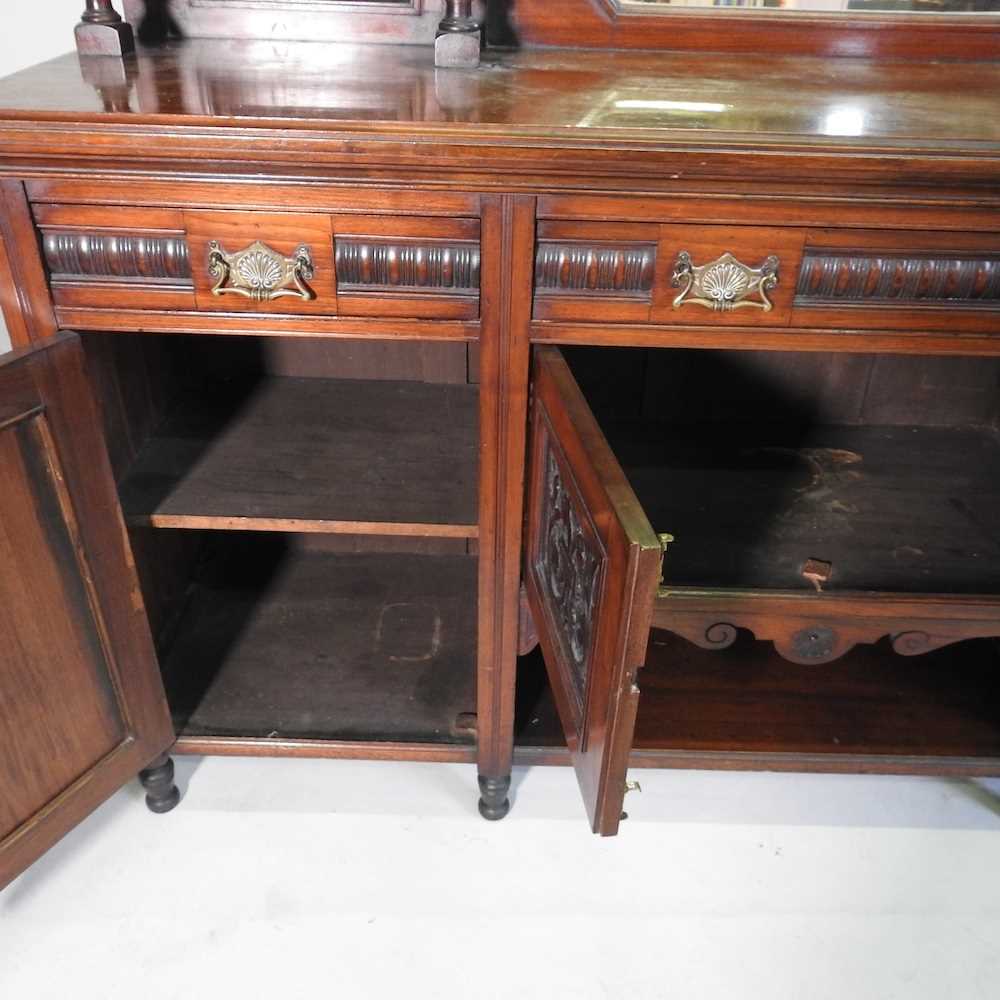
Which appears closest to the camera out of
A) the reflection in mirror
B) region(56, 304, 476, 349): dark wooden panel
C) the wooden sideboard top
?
the wooden sideboard top

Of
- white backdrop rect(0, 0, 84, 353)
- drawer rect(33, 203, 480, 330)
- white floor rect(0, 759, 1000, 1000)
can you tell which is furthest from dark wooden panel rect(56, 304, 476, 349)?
white floor rect(0, 759, 1000, 1000)

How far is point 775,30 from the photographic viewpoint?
122 centimetres

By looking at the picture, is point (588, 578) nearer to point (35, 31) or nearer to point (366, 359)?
point (366, 359)

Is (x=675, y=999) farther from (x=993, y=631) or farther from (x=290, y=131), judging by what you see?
(x=290, y=131)

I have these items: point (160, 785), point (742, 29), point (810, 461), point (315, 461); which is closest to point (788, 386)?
point (810, 461)

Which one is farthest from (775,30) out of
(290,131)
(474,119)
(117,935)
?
(117,935)

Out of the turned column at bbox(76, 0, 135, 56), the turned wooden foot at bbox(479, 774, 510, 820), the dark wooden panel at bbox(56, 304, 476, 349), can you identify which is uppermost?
the turned column at bbox(76, 0, 135, 56)

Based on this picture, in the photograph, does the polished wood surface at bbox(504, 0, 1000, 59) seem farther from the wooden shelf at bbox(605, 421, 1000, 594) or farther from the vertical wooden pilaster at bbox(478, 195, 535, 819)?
the wooden shelf at bbox(605, 421, 1000, 594)

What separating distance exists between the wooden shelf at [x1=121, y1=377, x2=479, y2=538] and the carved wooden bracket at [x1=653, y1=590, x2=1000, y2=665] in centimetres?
29

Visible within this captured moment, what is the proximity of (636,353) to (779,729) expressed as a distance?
0.64 metres

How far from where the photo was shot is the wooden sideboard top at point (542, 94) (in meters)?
0.87

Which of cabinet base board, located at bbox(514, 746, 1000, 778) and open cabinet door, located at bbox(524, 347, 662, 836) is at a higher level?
open cabinet door, located at bbox(524, 347, 662, 836)

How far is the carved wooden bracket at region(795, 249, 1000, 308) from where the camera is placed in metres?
0.95

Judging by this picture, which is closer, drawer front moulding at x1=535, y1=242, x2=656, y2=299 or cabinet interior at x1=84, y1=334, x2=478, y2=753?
drawer front moulding at x1=535, y1=242, x2=656, y2=299
